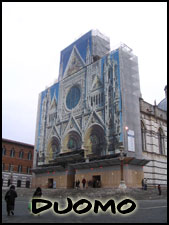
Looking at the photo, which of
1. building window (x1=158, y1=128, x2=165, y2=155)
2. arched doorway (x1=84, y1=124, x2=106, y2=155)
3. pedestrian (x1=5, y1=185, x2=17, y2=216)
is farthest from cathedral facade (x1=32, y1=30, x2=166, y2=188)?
pedestrian (x1=5, y1=185, x2=17, y2=216)

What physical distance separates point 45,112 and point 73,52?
44.3 feet

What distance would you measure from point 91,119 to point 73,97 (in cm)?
765

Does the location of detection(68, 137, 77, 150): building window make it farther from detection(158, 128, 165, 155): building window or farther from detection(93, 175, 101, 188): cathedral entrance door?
detection(158, 128, 165, 155): building window

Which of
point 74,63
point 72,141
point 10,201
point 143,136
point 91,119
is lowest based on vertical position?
point 10,201

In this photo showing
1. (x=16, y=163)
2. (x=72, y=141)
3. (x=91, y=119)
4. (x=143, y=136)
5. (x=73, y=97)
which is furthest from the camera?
(x=16, y=163)

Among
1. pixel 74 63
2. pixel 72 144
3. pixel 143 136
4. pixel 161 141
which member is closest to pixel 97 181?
pixel 72 144

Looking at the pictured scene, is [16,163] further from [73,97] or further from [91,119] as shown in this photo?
[91,119]

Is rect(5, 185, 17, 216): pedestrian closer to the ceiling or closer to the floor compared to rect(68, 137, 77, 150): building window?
closer to the floor

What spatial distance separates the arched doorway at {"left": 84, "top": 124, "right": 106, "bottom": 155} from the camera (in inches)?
1310

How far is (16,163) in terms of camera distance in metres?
55.5

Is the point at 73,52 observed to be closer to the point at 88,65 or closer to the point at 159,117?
the point at 88,65

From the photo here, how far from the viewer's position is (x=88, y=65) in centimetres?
4050

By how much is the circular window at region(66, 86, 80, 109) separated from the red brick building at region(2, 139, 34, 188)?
21.0 meters

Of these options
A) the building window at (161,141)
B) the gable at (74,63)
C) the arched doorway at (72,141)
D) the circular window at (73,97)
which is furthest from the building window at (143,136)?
the gable at (74,63)
